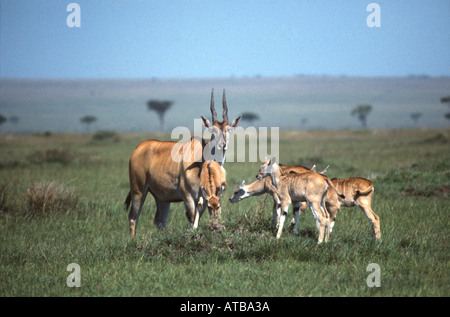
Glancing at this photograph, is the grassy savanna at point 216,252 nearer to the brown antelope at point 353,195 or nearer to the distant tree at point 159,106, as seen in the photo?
the brown antelope at point 353,195

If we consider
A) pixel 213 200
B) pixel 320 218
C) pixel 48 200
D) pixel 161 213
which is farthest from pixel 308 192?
pixel 48 200

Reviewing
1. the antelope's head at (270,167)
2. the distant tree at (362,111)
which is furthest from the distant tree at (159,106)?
the antelope's head at (270,167)

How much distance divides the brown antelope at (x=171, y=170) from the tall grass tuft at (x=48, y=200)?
10.5 ft

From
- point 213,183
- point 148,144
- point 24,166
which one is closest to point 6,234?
point 148,144

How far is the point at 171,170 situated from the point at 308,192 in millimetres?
2578

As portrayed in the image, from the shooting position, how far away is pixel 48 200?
13352 mm

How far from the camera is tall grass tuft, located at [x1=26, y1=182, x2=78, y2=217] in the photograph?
43.5ft

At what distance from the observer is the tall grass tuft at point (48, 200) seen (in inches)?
522

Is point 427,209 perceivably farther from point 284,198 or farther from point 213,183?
point 213,183

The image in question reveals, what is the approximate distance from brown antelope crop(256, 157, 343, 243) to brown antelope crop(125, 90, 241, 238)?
4.08ft

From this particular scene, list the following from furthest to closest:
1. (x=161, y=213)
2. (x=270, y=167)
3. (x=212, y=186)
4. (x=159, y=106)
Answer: (x=159, y=106), (x=161, y=213), (x=270, y=167), (x=212, y=186)

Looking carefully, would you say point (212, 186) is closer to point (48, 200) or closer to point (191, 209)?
point (191, 209)

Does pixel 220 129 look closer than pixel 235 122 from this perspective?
Yes
